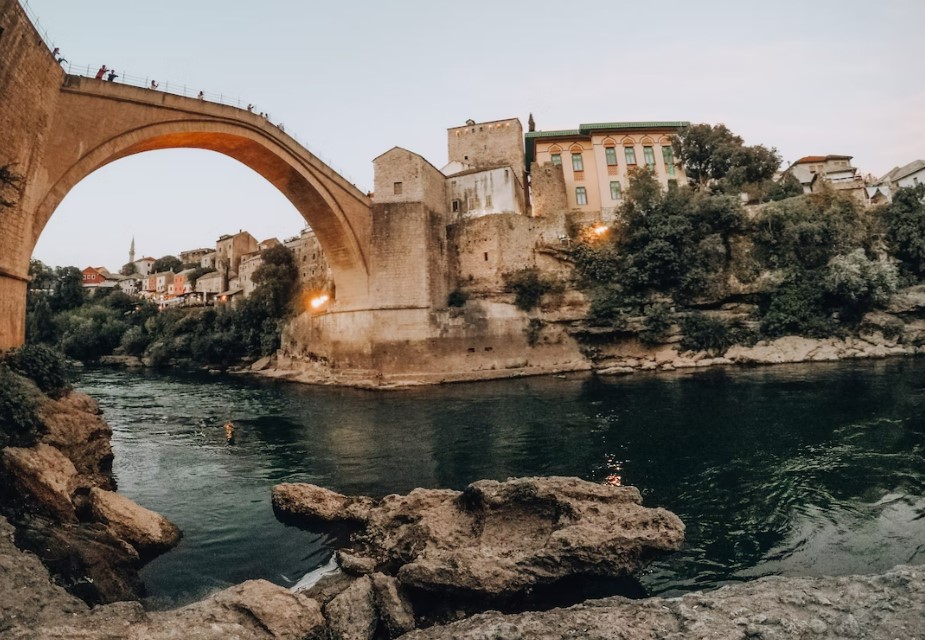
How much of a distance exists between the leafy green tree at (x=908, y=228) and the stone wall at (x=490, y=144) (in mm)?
19325

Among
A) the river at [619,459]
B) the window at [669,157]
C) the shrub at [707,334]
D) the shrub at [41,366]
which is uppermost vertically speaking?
the window at [669,157]

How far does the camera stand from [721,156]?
26.5m

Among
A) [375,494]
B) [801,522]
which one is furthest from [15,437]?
[801,522]

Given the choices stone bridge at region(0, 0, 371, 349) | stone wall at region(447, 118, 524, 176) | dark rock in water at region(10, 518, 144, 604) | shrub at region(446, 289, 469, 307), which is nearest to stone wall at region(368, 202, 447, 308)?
shrub at region(446, 289, 469, 307)

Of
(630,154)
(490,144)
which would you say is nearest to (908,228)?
(630,154)

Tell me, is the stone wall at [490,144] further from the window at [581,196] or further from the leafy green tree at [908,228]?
the leafy green tree at [908,228]

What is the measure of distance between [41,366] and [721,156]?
101 ft

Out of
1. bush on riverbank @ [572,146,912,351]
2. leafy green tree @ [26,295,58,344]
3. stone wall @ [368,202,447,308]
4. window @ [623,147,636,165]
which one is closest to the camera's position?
bush on riverbank @ [572,146,912,351]

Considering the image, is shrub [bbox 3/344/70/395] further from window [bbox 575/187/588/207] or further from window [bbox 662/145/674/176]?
window [bbox 662/145/674/176]

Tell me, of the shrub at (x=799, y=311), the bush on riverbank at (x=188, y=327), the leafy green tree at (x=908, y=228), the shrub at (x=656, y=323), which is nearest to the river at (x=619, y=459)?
the shrub at (x=799, y=311)

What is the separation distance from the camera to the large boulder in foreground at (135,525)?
18.0 ft

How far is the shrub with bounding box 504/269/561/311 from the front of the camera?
2312cm

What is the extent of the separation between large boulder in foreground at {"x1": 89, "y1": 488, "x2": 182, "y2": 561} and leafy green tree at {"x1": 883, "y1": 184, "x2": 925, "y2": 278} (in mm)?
29183

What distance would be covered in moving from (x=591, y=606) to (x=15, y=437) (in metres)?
7.16
